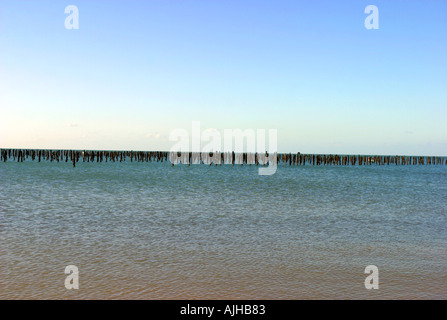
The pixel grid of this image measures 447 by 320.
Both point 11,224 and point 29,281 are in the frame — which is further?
point 11,224

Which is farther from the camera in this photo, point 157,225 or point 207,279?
point 157,225

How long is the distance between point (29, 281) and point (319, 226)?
850 centimetres

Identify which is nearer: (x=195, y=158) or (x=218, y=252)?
(x=218, y=252)

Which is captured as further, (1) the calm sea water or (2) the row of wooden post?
(2) the row of wooden post

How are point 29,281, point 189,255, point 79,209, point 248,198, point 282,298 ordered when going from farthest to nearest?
point 248,198, point 79,209, point 189,255, point 29,281, point 282,298

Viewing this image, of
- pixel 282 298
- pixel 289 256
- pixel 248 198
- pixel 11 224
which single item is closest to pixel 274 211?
pixel 248 198

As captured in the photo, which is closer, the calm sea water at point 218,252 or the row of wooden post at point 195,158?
the calm sea water at point 218,252

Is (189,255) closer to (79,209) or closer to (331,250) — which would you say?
(331,250)

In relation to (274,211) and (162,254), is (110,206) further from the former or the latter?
(162,254)

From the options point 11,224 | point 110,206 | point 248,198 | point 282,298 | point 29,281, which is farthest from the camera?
point 248,198

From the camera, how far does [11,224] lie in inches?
470

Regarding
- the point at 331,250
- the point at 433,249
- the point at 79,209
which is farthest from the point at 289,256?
the point at 79,209

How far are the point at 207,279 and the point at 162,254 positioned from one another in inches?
79.0

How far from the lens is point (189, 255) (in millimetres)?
8656
